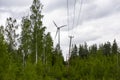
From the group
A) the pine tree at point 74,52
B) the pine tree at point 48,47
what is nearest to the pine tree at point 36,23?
the pine tree at point 48,47

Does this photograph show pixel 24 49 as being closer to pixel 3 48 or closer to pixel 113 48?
pixel 3 48

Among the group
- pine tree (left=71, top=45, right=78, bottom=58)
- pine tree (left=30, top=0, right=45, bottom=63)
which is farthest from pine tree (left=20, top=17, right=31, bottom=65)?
pine tree (left=71, top=45, right=78, bottom=58)

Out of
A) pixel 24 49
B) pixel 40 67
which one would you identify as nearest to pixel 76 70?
pixel 24 49

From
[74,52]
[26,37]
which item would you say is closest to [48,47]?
[26,37]

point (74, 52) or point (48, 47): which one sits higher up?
point (74, 52)

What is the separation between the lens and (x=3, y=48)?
33.3 m

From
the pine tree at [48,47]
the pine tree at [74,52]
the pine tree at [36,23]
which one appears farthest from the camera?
the pine tree at [74,52]

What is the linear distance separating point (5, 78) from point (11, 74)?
1.94 metres

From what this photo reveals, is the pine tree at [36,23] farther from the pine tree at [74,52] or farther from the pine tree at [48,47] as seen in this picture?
the pine tree at [74,52]

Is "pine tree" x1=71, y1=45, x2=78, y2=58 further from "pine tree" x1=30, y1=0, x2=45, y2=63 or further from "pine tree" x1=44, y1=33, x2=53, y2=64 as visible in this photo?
"pine tree" x1=30, y1=0, x2=45, y2=63

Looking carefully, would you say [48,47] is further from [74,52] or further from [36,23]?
[74,52]

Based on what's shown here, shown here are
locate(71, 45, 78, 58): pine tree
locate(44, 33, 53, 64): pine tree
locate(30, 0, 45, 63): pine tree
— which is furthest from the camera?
locate(71, 45, 78, 58): pine tree

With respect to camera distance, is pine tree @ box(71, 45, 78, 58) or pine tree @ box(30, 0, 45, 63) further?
pine tree @ box(71, 45, 78, 58)

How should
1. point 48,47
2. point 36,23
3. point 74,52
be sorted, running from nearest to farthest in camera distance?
point 36,23
point 48,47
point 74,52
